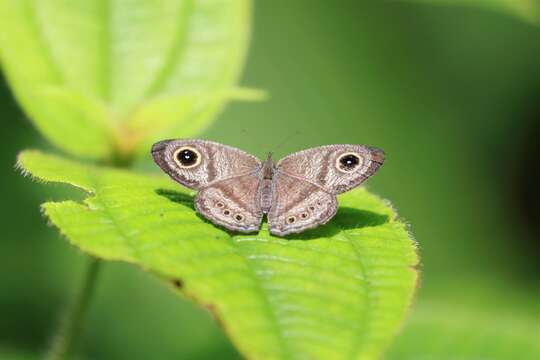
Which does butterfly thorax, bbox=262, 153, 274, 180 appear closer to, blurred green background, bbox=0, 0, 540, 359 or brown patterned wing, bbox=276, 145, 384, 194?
brown patterned wing, bbox=276, 145, 384, 194

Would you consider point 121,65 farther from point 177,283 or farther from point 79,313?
point 177,283

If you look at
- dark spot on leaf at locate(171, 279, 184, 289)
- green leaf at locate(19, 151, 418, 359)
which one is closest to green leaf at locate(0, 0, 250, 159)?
green leaf at locate(19, 151, 418, 359)

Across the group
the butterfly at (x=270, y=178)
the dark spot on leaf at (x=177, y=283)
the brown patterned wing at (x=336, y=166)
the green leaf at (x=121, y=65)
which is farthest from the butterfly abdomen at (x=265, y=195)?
the dark spot on leaf at (x=177, y=283)

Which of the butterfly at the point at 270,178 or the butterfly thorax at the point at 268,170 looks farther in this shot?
the butterfly thorax at the point at 268,170

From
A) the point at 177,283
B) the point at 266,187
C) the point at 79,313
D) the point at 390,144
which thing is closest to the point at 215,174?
the point at 266,187

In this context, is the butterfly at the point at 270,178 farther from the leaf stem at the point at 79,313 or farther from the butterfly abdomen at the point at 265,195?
the leaf stem at the point at 79,313

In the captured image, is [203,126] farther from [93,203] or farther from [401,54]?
[401,54]
